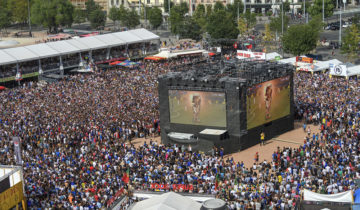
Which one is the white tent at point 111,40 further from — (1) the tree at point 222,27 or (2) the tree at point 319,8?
(2) the tree at point 319,8

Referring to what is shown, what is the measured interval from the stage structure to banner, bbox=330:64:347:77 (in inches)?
469

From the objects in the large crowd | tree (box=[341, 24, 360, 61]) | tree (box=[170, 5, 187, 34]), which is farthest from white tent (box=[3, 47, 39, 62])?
tree (box=[341, 24, 360, 61])

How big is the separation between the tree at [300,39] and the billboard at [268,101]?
24.9 metres

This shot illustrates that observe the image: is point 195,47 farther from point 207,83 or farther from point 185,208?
point 185,208

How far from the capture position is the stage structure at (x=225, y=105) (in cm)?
3775

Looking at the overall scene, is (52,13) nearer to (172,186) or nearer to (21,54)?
(21,54)

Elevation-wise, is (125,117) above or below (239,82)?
below

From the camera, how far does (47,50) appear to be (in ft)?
214

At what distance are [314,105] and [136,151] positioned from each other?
16.6 meters

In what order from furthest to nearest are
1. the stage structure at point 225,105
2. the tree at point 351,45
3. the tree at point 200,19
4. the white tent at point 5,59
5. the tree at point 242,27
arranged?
the tree at point 200,19, the tree at point 242,27, the tree at point 351,45, the white tent at point 5,59, the stage structure at point 225,105

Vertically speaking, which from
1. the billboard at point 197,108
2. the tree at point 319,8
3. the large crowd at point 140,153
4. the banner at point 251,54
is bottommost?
the large crowd at point 140,153

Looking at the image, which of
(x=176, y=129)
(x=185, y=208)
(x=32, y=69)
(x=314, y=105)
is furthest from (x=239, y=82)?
(x=32, y=69)

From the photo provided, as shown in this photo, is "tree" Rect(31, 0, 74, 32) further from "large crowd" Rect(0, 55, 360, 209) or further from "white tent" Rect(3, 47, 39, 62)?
"large crowd" Rect(0, 55, 360, 209)

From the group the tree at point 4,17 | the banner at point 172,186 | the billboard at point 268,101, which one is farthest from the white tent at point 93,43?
the tree at point 4,17
